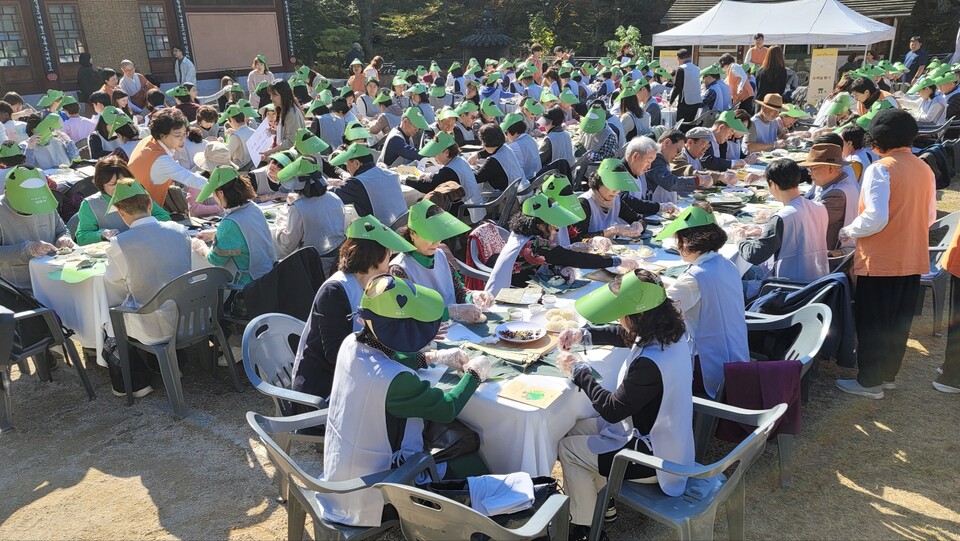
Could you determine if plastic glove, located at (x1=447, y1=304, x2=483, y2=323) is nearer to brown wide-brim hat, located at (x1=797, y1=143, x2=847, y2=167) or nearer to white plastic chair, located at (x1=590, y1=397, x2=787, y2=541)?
white plastic chair, located at (x1=590, y1=397, x2=787, y2=541)

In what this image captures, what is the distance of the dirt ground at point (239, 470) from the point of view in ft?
11.8

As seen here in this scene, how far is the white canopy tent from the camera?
16547 millimetres

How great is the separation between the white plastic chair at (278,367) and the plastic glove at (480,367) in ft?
2.40

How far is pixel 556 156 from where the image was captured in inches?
337

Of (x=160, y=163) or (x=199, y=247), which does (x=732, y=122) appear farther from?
(x=160, y=163)

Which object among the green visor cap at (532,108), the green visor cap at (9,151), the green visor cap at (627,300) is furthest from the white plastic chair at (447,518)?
the green visor cap at (532,108)

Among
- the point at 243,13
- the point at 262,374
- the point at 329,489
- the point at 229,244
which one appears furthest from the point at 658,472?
the point at 243,13

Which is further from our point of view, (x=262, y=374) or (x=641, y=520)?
(x=262, y=374)

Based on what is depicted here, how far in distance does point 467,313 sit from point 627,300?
4.05 feet

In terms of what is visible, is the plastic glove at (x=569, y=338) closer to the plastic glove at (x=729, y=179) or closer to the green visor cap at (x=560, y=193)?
the green visor cap at (x=560, y=193)

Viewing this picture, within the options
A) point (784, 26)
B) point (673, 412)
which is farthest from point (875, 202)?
point (784, 26)

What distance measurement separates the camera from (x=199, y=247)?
5.16 metres

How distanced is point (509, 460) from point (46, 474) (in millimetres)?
3000

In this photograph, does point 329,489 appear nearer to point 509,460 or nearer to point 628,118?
point 509,460
